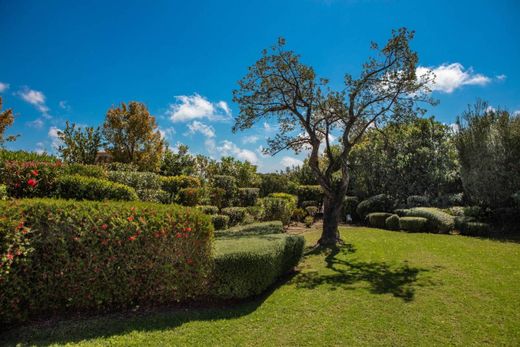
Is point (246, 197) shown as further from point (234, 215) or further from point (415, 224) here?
point (415, 224)

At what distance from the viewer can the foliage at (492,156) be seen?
42.7 ft

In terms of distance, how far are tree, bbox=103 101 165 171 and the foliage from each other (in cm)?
2410

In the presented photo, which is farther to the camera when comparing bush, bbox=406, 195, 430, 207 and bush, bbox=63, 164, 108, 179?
bush, bbox=406, 195, 430, 207

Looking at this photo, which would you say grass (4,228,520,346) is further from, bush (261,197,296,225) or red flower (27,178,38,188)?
bush (261,197,296,225)

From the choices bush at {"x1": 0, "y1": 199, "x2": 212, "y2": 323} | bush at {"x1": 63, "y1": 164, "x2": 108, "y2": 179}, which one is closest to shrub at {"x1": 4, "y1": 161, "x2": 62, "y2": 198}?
bush at {"x1": 63, "y1": 164, "x2": 108, "y2": 179}

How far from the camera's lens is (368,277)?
263 inches

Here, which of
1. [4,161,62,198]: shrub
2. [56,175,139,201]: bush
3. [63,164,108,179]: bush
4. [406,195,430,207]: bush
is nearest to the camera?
[4,161,62,198]: shrub

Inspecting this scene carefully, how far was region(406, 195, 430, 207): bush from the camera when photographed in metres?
16.9

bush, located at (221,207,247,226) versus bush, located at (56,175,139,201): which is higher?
bush, located at (56,175,139,201)

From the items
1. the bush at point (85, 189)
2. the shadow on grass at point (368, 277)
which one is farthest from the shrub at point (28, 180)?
the shadow on grass at point (368, 277)

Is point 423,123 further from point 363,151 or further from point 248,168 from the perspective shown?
point 248,168

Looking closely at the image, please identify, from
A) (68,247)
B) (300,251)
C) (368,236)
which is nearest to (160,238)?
(68,247)

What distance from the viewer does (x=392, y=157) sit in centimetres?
1914

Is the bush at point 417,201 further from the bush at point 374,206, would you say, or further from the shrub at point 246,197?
the shrub at point 246,197
